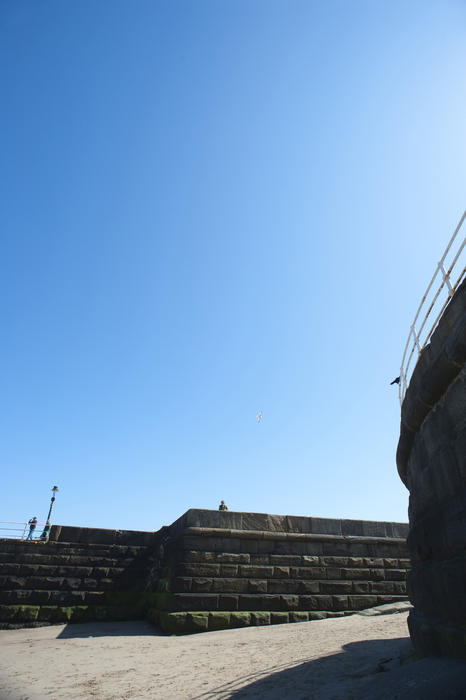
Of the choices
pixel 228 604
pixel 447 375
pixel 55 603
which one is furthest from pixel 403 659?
pixel 55 603

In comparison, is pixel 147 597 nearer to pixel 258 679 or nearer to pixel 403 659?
pixel 258 679

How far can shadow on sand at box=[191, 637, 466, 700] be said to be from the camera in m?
2.82

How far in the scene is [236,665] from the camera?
5.66m

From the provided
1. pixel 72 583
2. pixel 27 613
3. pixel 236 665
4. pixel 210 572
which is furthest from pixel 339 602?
pixel 27 613

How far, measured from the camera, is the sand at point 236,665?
3.76 m

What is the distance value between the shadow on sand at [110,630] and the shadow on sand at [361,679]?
13.1ft

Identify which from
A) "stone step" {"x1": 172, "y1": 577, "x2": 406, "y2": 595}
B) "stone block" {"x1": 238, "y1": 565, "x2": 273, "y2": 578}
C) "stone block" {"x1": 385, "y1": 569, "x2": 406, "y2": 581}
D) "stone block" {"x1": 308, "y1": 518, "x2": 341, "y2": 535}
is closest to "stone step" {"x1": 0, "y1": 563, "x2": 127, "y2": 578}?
"stone step" {"x1": 172, "y1": 577, "x2": 406, "y2": 595}

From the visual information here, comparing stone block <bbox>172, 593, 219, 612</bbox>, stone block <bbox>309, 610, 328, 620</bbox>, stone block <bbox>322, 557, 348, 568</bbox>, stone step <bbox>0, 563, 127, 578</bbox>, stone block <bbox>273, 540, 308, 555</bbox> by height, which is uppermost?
stone block <bbox>273, 540, 308, 555</bbox>

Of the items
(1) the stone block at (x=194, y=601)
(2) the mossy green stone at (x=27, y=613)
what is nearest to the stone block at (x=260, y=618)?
(1) the stone block at (x=194, y=601)

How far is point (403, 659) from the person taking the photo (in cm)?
430

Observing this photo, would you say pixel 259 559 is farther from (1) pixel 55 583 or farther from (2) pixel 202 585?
(1) pixel 55 583

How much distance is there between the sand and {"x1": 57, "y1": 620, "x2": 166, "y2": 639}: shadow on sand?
63 millimetres

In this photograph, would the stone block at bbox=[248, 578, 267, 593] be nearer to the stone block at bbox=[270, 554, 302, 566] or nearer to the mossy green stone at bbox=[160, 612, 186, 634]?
the stone block at bbox=[270, 554, 302, 566]

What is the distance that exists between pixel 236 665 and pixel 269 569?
3480mm
